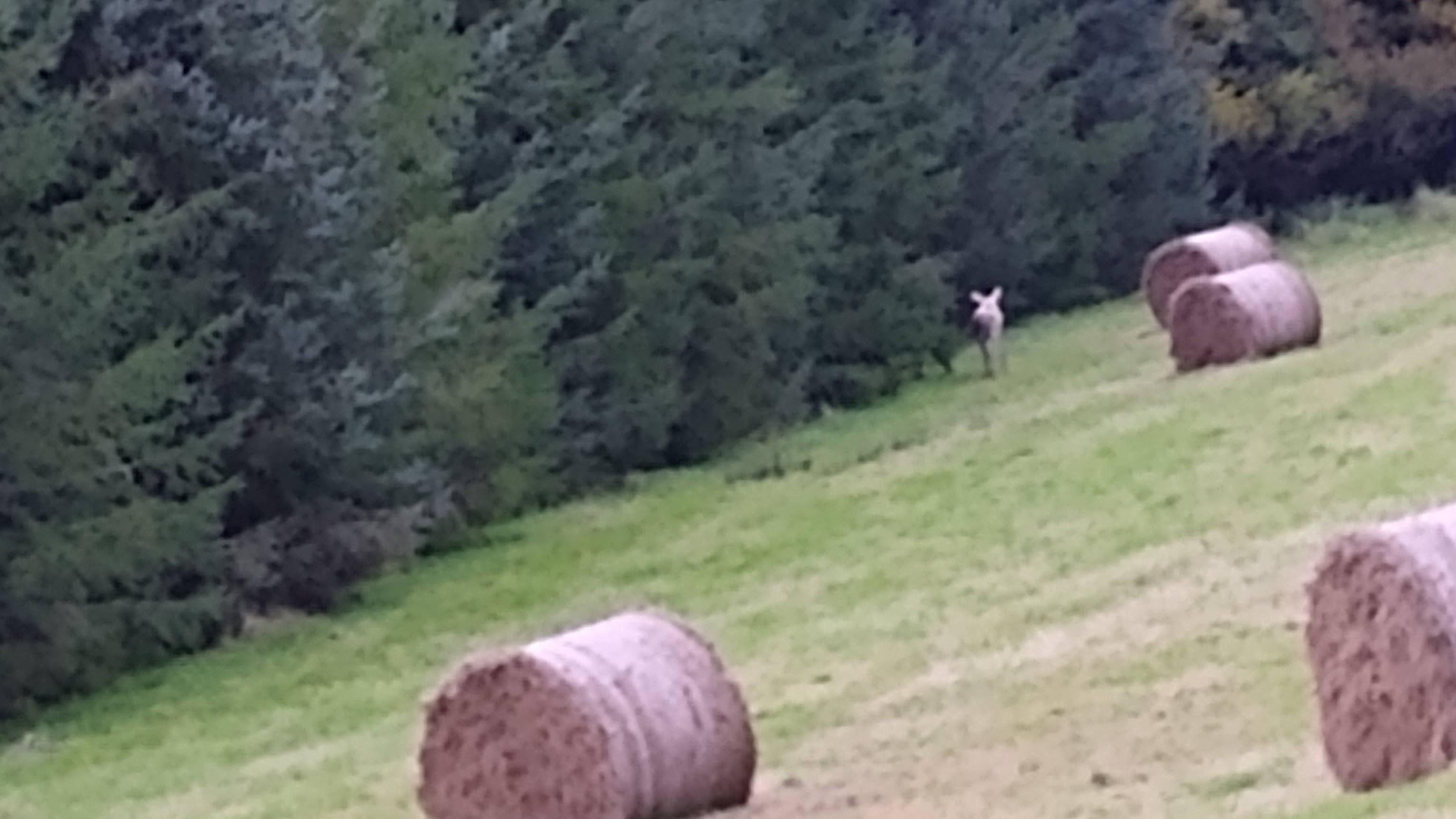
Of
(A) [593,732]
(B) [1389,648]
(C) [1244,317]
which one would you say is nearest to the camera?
(B) [1389,648]

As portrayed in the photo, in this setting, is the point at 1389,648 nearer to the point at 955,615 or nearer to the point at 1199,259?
the point at 955,615

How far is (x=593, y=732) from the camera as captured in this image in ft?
38.8

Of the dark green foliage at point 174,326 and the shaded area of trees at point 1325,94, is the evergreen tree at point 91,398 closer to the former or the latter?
the dark green foliage at point 174,326

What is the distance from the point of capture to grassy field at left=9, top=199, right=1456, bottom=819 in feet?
40.9

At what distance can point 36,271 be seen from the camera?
67.5 ft

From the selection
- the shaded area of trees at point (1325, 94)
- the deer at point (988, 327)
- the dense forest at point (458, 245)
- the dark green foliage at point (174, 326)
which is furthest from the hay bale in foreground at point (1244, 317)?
the shaded area of trees at point (1325, 94)

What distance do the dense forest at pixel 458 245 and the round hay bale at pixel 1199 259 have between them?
3304mm

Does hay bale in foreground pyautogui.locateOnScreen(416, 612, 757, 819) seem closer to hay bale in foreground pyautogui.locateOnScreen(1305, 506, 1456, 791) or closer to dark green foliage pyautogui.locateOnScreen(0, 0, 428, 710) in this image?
hay bale in foreground pyautogui.locateOnScreen(1305, 506, 1456, 791)

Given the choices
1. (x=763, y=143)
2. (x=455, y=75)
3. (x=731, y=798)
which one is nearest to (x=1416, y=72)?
(x=763, y=143)

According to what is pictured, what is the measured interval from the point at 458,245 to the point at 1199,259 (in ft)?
29.9

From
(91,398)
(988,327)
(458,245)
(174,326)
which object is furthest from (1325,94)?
(91,398)

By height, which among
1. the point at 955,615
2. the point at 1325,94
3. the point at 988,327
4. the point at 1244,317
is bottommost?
the point at 1325,94

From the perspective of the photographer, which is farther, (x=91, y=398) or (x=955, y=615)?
(x=91, y=398)

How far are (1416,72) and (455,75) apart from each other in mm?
22991
